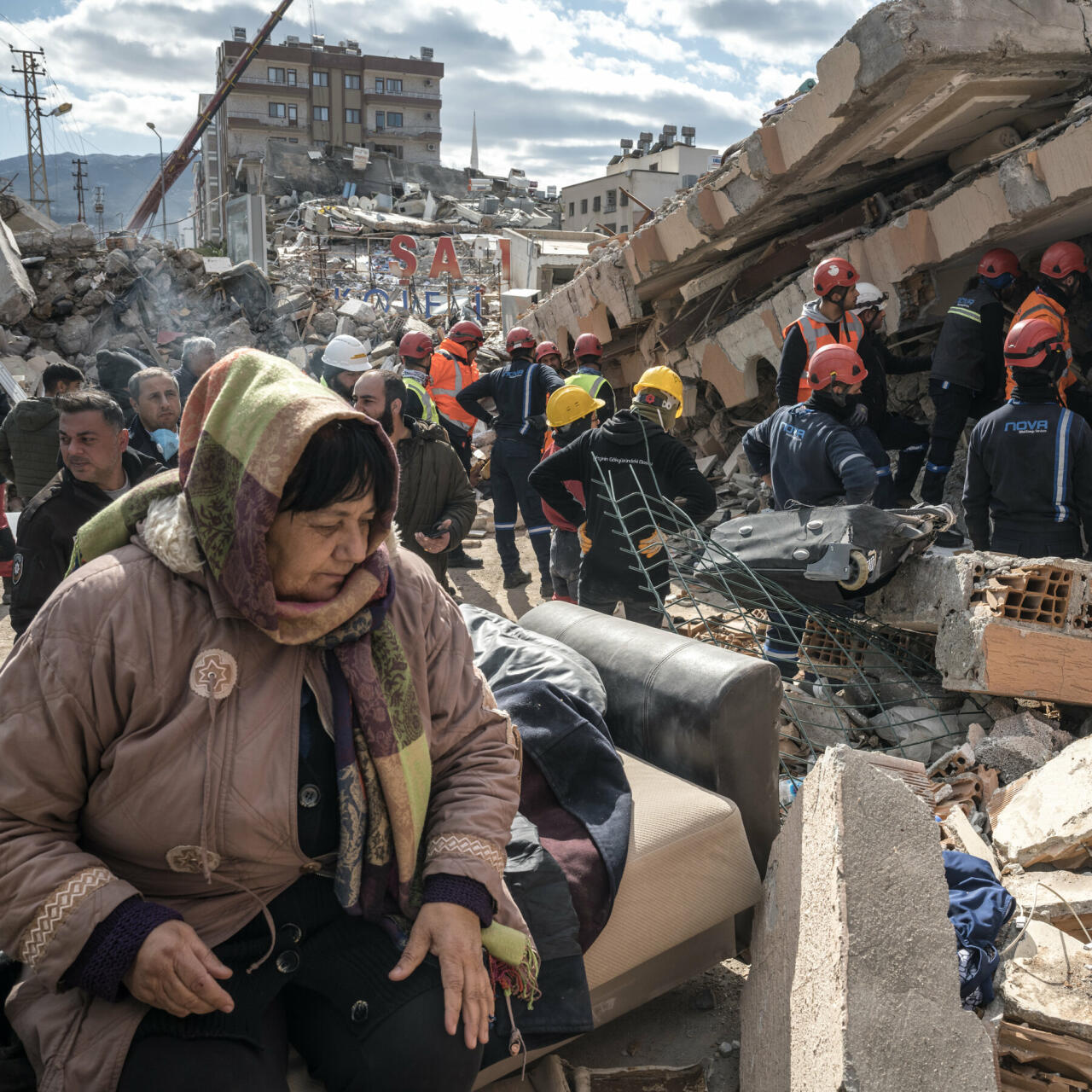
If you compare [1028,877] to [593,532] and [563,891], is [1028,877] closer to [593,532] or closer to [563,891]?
[563,891]

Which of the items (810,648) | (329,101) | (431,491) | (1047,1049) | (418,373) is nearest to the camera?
(1047,1049)

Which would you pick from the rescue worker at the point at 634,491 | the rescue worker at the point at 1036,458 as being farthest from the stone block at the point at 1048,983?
the rescue worker at the point at 634,491

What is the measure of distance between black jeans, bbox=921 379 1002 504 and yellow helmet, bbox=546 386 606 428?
2.70m

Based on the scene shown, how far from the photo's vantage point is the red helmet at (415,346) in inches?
342

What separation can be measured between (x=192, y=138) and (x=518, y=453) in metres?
47.1

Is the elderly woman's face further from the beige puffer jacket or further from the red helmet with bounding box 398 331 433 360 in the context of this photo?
the red helmet with bounding box 398 331 433 360

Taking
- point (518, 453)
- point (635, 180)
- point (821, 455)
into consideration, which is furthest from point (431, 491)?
point (635, 180)

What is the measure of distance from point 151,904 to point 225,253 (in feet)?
99.6

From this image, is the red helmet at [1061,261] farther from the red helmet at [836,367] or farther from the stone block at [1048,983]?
the stone block at [1048,983]

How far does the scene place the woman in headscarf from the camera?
5.34ft

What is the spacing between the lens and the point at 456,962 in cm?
185

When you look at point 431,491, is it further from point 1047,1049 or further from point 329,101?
point 329,101

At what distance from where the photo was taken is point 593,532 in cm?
500

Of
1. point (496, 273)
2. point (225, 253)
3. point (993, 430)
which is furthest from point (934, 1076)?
point (225, 253)
